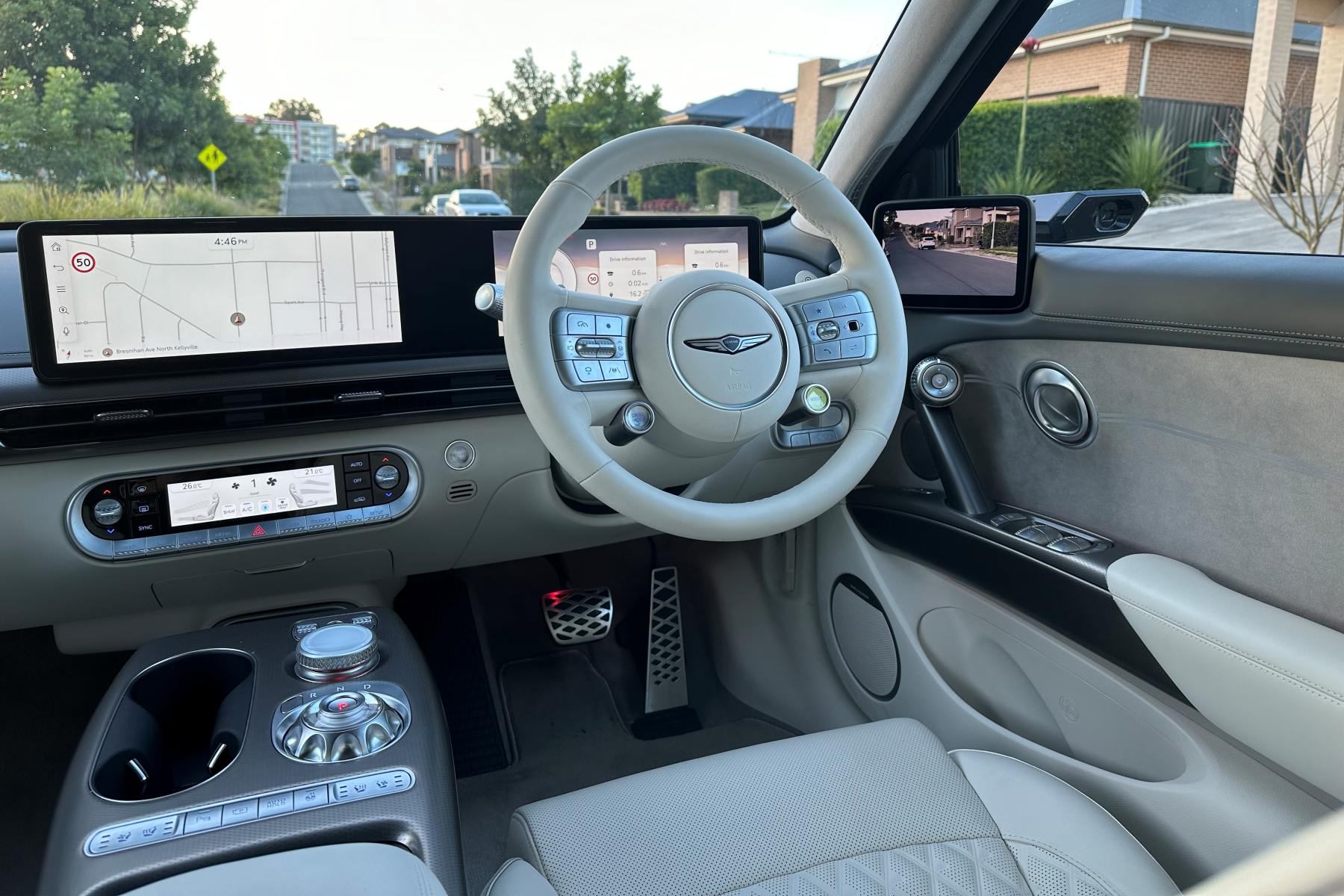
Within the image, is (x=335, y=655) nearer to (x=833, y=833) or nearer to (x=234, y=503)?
(x=234, y=503)

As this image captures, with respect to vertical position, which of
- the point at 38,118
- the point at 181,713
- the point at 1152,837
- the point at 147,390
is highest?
the point at 38,118

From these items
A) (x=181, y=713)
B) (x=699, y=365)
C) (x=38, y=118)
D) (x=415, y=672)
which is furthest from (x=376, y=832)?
(x=38, y=118)

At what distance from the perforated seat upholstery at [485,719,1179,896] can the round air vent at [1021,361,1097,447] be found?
0.61 m

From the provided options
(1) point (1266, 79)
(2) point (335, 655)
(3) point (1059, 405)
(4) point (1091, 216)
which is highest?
(1) point (1266, 79)

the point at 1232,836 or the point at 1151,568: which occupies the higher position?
the point at 1151,568

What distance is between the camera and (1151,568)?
1.46 meters

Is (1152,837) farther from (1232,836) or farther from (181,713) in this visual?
(181,713)

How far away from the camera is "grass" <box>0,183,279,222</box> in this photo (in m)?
1.54

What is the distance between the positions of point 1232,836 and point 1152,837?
0.12 metres

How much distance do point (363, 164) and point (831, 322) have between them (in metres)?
0.99

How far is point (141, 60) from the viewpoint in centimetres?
170

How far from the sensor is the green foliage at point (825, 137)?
7.17ft

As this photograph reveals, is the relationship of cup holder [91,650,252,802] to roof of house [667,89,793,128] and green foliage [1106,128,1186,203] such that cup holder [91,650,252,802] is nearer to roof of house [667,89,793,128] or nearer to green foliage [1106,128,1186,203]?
roof of house [667,89,793,128]

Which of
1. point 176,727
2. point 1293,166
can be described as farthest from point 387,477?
point 1293,166
